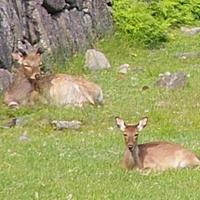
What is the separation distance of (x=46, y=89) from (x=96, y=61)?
6211 mm

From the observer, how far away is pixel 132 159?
37.7 ft

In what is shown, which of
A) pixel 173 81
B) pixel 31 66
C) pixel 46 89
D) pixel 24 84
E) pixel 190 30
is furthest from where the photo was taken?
pixel 190 30

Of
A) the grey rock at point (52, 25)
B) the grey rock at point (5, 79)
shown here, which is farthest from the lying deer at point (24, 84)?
the grey rock at point (52, 25)

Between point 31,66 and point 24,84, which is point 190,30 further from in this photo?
point 24,84

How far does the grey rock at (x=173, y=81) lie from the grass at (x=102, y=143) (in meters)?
0.17

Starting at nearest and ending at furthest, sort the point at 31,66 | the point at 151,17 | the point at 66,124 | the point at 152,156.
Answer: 1. the point at 152,156
2. the point at 66,124
3. the point at 31,66
4. the point at 151,17

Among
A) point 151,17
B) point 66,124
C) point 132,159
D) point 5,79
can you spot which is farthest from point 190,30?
point 132,159

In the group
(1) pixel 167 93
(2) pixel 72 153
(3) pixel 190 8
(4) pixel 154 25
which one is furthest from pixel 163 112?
(3) pixel 190 8

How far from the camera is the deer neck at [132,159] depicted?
37.6ft

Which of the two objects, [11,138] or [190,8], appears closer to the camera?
[11,138]

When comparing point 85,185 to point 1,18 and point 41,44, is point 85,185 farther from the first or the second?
point 41,44

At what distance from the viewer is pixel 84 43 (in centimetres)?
2541

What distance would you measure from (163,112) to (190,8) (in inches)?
667

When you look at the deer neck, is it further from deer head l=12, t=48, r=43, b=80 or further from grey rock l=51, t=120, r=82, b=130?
deer head l=12, t=48, r=43, b=80
